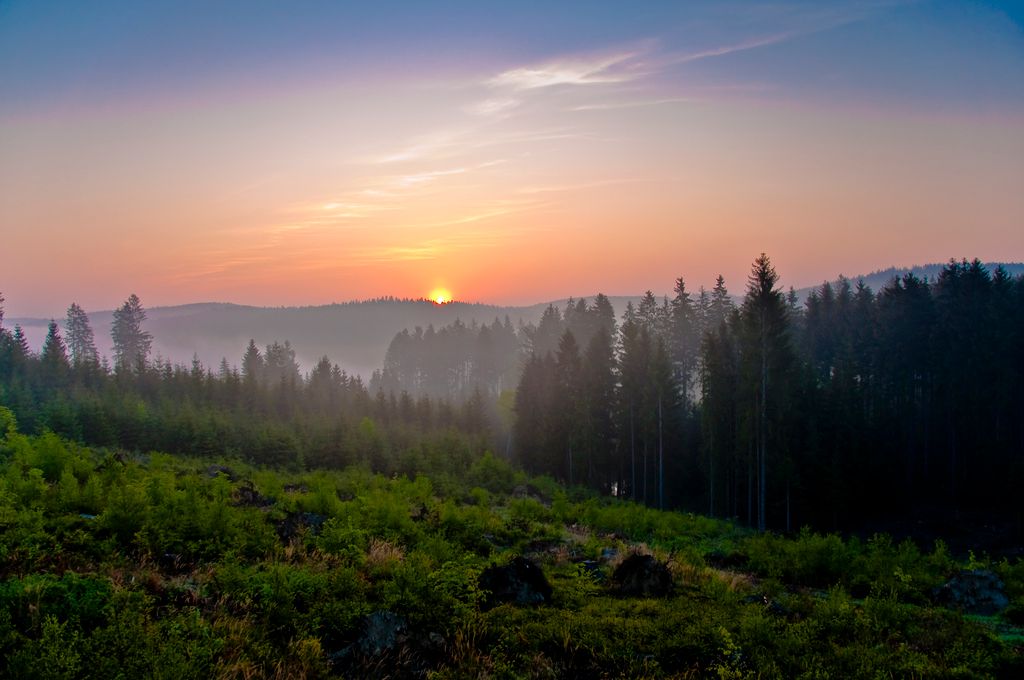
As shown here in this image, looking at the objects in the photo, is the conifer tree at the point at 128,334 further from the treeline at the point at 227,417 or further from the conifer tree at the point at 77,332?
the treeline at the point at 227,417

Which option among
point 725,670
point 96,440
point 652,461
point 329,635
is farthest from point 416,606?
point 652,461

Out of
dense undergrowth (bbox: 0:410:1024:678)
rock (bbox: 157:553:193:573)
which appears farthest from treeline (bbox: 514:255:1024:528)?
rock (bbox: 157:553:193:573)

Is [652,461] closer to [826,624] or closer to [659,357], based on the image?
[659,357]

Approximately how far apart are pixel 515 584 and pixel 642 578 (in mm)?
2723

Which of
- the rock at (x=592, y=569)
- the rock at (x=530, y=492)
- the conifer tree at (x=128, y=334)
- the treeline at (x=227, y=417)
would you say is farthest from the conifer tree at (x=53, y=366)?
the rock at (x=592, y=569)

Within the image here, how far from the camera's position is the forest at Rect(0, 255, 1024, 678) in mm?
8016

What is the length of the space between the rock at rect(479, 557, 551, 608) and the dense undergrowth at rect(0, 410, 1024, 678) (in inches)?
12.1

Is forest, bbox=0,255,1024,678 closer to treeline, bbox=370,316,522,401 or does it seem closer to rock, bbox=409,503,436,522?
rock, bbox=409,503,436,522

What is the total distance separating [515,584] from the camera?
10711 mm

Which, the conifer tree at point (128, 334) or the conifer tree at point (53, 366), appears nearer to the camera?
the conifer tree at point (53, 366)

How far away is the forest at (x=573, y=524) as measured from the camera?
802 centimetres

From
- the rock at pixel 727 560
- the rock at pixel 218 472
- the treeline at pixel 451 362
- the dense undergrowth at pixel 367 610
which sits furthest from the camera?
the treeline at pixel 451 362

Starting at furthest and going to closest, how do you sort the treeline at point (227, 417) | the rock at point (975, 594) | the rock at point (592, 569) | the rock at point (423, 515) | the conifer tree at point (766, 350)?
the conifer tree at point (766, 350) → the treeline at point (227, 417) → the rock at point (423, 515) → the rock at point (592, 569) → the rock at point (975, 594)

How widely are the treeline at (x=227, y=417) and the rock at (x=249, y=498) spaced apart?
12.6m
